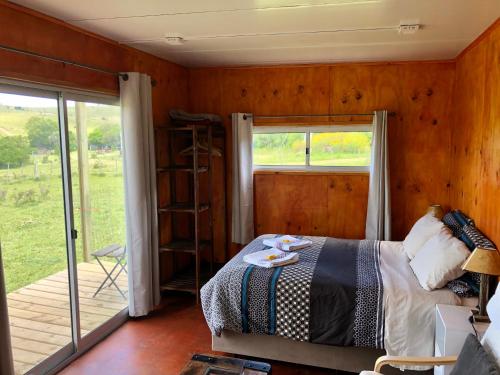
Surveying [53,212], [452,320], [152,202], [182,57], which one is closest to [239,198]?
[152,202]

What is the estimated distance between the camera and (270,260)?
301 centimetres

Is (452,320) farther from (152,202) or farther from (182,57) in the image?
(182,57)

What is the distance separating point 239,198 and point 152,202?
1120mm

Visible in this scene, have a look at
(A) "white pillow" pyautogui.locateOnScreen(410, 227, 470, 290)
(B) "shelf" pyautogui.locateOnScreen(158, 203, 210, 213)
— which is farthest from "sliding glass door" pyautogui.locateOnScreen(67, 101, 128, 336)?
(A) "white pillow" pyautogui.locateOnScreen(410, 227, 470, 290)

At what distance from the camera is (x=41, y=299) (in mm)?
2697

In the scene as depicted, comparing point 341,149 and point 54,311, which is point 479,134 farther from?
point 54,311

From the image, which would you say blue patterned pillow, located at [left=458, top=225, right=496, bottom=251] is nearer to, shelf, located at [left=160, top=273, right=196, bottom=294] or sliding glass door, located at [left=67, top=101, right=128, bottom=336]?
shelf, located at [left=160, top=273, right=196, bottom=294]

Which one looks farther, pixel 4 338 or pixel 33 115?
pixel 33 115

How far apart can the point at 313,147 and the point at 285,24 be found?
6.10ft

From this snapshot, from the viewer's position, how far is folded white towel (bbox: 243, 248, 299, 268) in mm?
2957

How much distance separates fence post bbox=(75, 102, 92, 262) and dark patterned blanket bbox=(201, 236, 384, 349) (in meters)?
1.00

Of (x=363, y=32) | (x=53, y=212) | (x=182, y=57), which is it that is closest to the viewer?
(x=53, y=212)

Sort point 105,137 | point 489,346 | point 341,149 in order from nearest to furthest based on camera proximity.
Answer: point 489,346 → point 105,137 → point 341,149

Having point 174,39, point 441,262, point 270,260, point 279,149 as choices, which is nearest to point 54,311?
point 270,260
